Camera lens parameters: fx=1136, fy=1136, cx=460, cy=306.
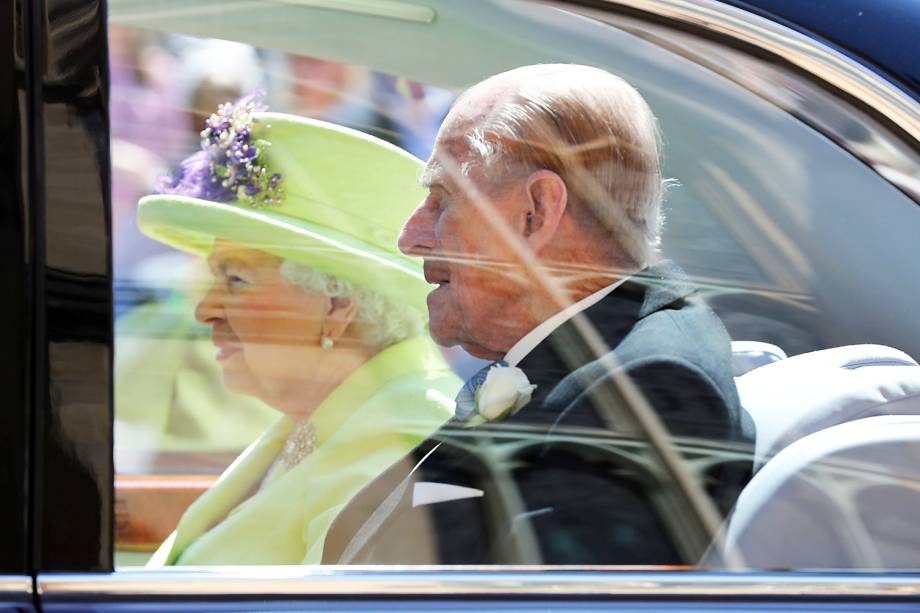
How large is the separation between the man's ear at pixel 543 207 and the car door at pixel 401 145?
0.47 ft

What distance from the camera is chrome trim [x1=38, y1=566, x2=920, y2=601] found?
3.75ft

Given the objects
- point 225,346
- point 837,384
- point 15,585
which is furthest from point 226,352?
point 837,384

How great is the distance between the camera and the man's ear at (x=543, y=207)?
1.32 meters

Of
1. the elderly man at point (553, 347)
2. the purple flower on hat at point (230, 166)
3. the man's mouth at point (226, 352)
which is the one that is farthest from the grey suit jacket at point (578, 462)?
the purple flower on hat at point (230, 166)

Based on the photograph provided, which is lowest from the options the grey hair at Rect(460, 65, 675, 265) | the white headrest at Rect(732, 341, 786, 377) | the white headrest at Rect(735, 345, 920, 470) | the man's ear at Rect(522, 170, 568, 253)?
the white headrest at Rect(735, 345, 920, 470)

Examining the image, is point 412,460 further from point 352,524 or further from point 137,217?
point 137,217

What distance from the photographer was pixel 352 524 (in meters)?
1.37

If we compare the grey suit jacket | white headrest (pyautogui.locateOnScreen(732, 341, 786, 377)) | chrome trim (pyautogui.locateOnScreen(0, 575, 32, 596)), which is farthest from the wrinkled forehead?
white headrest (pyautogui.locateOnScreen(732, 341, 786, 377))

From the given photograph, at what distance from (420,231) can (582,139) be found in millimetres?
222

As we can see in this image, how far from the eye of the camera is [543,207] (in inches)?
52.4

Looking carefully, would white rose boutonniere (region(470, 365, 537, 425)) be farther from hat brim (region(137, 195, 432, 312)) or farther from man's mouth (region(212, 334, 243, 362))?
man's mouth (region(212, 334, 243, 362))

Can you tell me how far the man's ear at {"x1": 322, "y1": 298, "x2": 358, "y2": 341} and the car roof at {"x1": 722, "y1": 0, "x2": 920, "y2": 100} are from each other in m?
0.57

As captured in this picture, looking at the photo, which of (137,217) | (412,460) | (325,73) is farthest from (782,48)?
(137,217)

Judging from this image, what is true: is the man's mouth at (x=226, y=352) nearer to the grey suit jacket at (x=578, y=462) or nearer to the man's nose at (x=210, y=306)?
the man's nose at (x=210, y=306)
